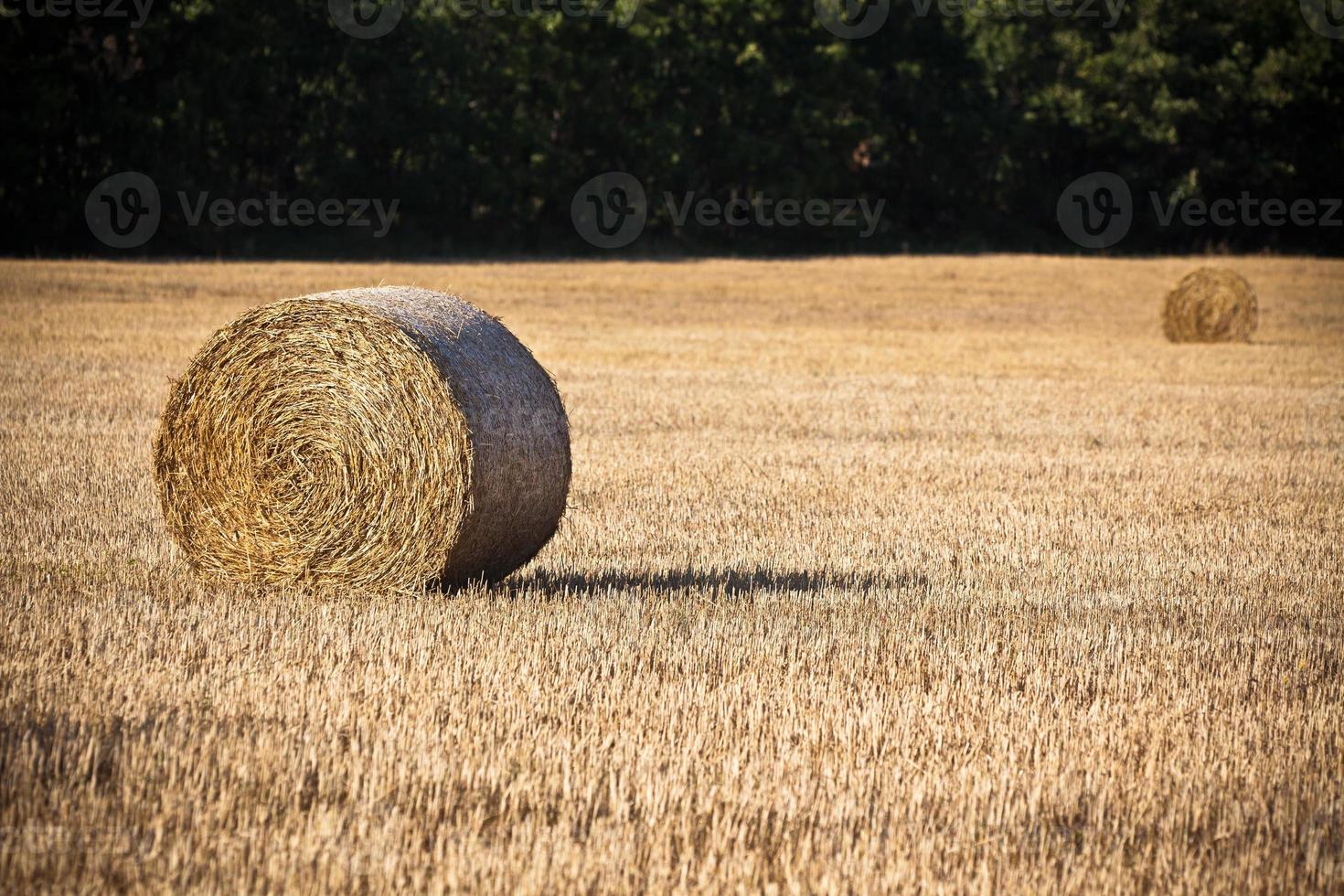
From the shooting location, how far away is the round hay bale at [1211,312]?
26.2 metres

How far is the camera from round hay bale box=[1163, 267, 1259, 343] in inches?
1030

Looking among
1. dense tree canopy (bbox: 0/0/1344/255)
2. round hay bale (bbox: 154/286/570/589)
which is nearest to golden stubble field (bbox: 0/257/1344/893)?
round hay bale (bbox: 154/286/570/589)

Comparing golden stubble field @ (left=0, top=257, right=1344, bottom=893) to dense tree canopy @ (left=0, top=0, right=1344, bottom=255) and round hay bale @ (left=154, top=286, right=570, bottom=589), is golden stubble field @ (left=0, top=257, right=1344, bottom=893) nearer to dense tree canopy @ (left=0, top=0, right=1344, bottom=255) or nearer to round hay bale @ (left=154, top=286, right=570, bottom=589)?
round hay bale @ (left=154, top=286, right=570, bottom=589)

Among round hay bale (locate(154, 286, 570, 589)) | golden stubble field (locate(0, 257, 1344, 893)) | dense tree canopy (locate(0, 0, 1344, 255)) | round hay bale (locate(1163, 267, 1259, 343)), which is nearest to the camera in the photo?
golden stubble field (locate(0, 257, 1344, 893))

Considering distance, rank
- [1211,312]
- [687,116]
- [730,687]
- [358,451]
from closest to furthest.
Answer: [730,687] < [358,451] < [1211,312] < [687,116]

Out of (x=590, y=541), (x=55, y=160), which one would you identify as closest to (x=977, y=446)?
(x=590, y=541)

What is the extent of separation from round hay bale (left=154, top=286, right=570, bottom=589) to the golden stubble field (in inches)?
10.7

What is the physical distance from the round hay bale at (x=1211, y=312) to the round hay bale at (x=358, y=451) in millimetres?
21183

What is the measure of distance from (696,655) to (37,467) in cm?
653

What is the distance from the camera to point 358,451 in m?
7.28

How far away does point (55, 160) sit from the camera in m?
40.0

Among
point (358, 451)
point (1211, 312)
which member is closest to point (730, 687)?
point (358, 451)

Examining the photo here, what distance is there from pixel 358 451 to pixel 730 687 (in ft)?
8.20

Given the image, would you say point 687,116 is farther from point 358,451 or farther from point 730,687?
point 730,687
